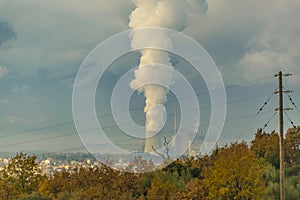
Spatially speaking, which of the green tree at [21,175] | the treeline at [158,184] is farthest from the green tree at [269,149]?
the green tree at [21,175]

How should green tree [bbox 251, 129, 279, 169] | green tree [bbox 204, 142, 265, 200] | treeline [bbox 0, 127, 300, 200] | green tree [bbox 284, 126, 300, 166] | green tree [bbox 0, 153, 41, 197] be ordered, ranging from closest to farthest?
treeline [bbox 0, 127, 300, 200] < green tree [bbox 204, 142, 265, 200] < green tree [bbox 0, 153, 41, 197] < green tree [bbox 251, 129, 279, 169] < green tree [bbox 284, 126, 300, 166]

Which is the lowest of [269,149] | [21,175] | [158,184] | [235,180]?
[158,184]

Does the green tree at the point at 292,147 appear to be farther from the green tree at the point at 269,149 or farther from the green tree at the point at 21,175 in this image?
the green tree at the point at 21,175

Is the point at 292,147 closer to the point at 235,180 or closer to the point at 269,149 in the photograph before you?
the point at 269,149

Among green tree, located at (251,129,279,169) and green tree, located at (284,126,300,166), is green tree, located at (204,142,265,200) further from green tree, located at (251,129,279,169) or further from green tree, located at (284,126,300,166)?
green tree, located at (284,126,300,166)

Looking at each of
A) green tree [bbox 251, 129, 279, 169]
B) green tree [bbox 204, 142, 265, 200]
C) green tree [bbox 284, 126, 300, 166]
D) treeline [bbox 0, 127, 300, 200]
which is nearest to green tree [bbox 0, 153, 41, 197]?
treeline [bbox 0, 127, 300, 200]

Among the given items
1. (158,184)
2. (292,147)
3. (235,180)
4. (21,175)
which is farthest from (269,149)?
(21,175)

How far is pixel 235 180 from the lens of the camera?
42.3 meters

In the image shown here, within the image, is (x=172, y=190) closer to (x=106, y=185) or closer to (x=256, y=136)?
(x=106, y=185)

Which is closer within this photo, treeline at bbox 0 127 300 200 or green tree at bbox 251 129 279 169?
treeline at bbox 0 127 300 200

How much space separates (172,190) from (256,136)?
184ft

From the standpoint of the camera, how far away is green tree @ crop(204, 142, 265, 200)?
4128 cm

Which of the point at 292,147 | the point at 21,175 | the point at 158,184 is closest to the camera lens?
the point at 158,184

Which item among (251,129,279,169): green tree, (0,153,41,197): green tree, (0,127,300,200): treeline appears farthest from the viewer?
(251,129,279,169): green tree
